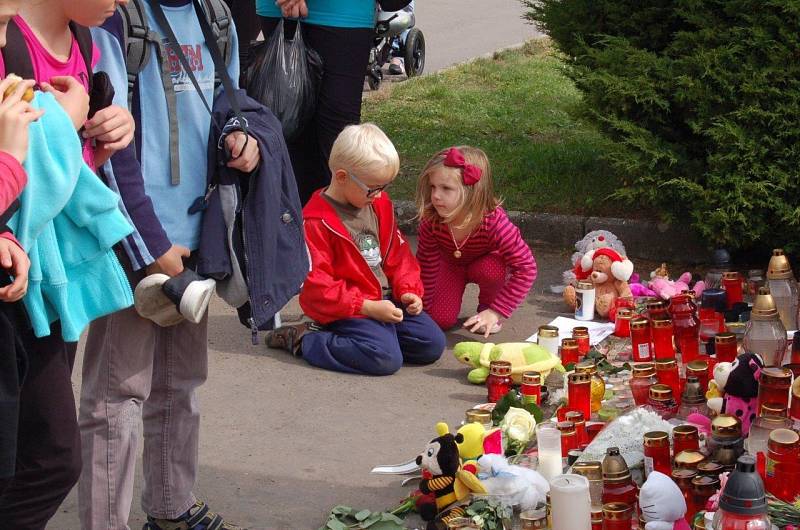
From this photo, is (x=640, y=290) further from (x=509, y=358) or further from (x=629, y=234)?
(x=509, y=358)

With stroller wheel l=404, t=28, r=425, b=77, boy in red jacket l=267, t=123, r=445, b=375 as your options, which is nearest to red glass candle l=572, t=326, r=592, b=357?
boy in red jacket l=267, t=123, r=445, b=375

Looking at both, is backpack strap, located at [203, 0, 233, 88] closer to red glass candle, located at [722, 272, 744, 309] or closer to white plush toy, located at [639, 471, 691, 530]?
white plush toy, located at [639, 471, 691, 530]

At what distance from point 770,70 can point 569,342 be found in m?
1.99

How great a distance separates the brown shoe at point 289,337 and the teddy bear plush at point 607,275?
1403 mm

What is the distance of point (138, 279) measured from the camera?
3.18 meters

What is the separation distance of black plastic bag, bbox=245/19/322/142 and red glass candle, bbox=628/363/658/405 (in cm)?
232

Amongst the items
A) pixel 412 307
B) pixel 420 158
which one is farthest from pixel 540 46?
pixel 412 307

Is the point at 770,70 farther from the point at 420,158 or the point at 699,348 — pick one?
the point at 420,158

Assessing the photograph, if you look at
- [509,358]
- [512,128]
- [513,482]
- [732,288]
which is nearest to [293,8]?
[509,358]

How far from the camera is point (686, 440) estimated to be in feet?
11.7

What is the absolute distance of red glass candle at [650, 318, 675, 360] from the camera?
487 centimetres

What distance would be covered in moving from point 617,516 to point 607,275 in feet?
8.37

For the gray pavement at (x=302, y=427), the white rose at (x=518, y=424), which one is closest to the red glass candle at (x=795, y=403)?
the white rose at (x=518, y=424)

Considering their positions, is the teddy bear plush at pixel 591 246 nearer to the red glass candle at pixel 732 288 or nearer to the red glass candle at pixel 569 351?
the red glass candle at pixel 732 288
